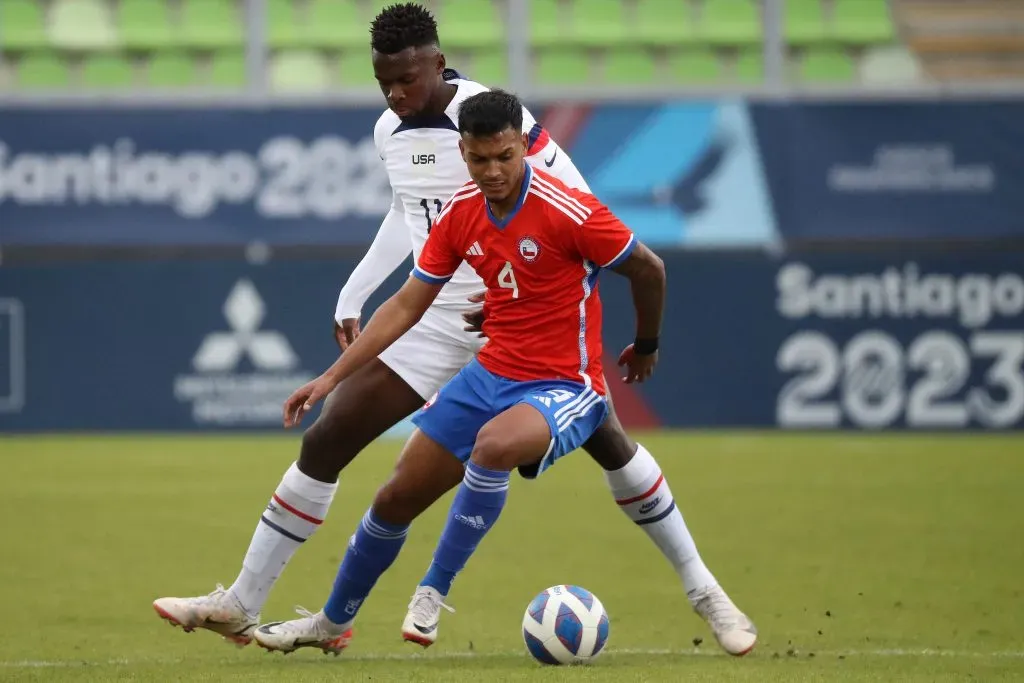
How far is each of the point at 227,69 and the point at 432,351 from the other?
32.2 feet

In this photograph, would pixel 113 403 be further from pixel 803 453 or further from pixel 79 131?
pixel 803 453

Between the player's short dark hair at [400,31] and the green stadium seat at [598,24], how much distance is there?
987 centimetres

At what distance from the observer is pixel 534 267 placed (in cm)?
542

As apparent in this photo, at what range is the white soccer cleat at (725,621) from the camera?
564cm

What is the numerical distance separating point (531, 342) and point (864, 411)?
29.9ft

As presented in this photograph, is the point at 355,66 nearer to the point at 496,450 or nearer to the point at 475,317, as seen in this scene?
the point at 475,317

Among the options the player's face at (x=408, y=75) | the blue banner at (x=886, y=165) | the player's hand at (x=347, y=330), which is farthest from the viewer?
the blue banner at (x=886, y=165)

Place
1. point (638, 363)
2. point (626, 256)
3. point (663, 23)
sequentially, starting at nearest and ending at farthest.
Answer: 1. point (626, 256)
2. point (638, 363)
3. point (663, 23)

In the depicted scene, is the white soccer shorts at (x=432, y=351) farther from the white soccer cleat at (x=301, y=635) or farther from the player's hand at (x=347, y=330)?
the white soccer cleat at (x=301, y=635)

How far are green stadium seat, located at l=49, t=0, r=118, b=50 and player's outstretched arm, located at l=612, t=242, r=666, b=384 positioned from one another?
1088cm

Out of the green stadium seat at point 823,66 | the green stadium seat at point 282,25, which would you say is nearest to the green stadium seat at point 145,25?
the green stadium seat at point 282,25

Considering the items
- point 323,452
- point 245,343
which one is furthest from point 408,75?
point 245,343

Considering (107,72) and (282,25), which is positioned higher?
(282,25)

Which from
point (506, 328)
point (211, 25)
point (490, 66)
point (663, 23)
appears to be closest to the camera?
point (506, 328)
